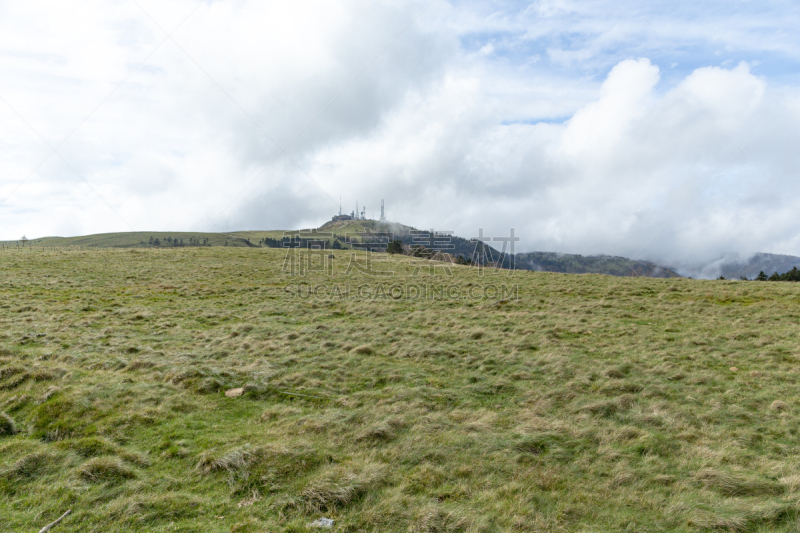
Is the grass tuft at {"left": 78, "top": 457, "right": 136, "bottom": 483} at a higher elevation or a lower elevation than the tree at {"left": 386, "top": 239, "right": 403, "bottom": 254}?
lower

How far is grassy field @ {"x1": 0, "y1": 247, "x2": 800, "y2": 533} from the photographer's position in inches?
221

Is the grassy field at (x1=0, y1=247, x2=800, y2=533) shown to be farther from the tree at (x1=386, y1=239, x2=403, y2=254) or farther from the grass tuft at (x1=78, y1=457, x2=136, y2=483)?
the tree at (x1=386, y1=239, x2=403, y2=254)

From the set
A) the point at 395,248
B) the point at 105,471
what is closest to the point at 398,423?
the point at 105,471

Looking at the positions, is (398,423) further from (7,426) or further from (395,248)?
(395,248)

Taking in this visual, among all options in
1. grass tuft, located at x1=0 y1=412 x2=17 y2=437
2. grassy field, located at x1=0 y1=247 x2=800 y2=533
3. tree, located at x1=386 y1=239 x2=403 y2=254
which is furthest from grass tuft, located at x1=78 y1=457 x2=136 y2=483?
tree, located at x1=386 y1=239 x2=403 y2=254

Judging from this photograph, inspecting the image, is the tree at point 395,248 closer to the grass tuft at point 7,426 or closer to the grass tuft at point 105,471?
the grass tuft at point 7,426

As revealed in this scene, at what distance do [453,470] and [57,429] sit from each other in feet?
27.1

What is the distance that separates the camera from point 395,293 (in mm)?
30453

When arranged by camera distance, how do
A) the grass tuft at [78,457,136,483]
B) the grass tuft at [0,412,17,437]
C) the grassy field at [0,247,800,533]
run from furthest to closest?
1. the grass tuft at [0,412,17,437]
2. the grass tuft at [78,457,136,483]
3. the grassy field at [0,247,800,533]

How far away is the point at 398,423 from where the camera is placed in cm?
845

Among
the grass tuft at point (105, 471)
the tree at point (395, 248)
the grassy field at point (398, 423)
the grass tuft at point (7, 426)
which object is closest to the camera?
the grassy field at point (398, 423)

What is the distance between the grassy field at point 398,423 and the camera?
5613 millimetres

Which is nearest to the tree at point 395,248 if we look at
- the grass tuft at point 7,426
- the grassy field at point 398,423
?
the grassy field at point 398,423

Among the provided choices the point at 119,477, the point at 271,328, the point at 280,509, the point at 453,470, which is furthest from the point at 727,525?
the point at 271,328
